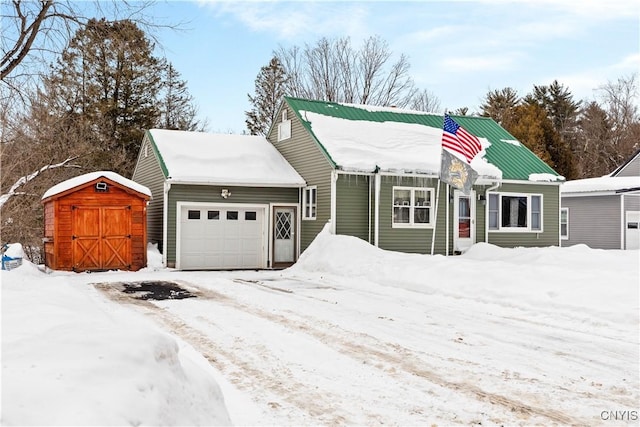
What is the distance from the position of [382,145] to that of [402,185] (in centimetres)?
190

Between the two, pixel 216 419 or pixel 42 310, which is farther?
pixel 42 310

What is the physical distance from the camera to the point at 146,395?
138 inches

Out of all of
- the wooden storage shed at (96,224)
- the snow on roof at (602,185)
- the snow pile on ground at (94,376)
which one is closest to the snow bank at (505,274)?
the wooden storage shed at (96,224)

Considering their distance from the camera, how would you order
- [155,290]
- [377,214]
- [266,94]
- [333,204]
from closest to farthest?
[155,290]
[333,204]
[377,214]
[266,94]

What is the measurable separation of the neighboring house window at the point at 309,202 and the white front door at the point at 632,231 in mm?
15061

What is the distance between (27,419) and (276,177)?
56.1 feet

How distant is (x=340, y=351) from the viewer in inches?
280

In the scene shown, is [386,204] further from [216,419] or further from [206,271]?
[216,419]

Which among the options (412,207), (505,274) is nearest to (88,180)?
(412,207)

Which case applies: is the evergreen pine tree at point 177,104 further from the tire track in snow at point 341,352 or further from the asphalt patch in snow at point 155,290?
the tire track in snow at point 341,352

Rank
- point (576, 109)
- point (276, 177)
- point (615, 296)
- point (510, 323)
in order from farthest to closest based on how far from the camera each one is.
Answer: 1. point (576, 109)
2. point (276, 177)
3. point (615, 296)
4. point (510, 323)

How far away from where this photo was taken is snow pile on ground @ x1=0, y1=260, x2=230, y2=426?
3.03m

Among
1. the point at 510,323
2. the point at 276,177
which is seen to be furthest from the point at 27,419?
the point at 276,177

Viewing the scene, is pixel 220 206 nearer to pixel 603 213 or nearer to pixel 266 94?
pixel 603 213
